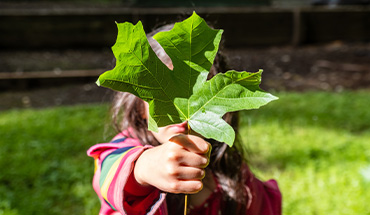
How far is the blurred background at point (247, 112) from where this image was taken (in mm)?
2199

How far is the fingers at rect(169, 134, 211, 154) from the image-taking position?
0.70 meters

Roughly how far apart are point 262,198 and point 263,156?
1.11 m

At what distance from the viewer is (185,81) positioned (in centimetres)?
67

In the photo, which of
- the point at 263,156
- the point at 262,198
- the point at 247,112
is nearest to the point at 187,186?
the point at 262,198

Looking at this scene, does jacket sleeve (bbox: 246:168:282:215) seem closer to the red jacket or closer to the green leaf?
the red jacket

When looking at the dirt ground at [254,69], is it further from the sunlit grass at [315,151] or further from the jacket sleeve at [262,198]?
the jacket sleeve at [262,198]

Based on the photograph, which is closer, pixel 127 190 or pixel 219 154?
pixel 127 190

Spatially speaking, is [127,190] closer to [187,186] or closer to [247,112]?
[187,186]

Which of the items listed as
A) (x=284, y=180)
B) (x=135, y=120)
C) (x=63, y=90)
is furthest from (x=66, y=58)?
(x=135, y=120)

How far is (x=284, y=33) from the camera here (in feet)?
22.0

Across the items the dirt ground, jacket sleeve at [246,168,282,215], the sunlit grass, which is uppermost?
jacket sleeve at [246,168,282,215]

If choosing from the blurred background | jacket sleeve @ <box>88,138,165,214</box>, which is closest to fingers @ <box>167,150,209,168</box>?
jacket sleeve @ <box>88,138,165,214</box>

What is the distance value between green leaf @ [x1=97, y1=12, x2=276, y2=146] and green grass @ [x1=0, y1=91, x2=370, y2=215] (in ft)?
3.58

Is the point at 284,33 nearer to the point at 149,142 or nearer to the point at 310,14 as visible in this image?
the point at 310,14
